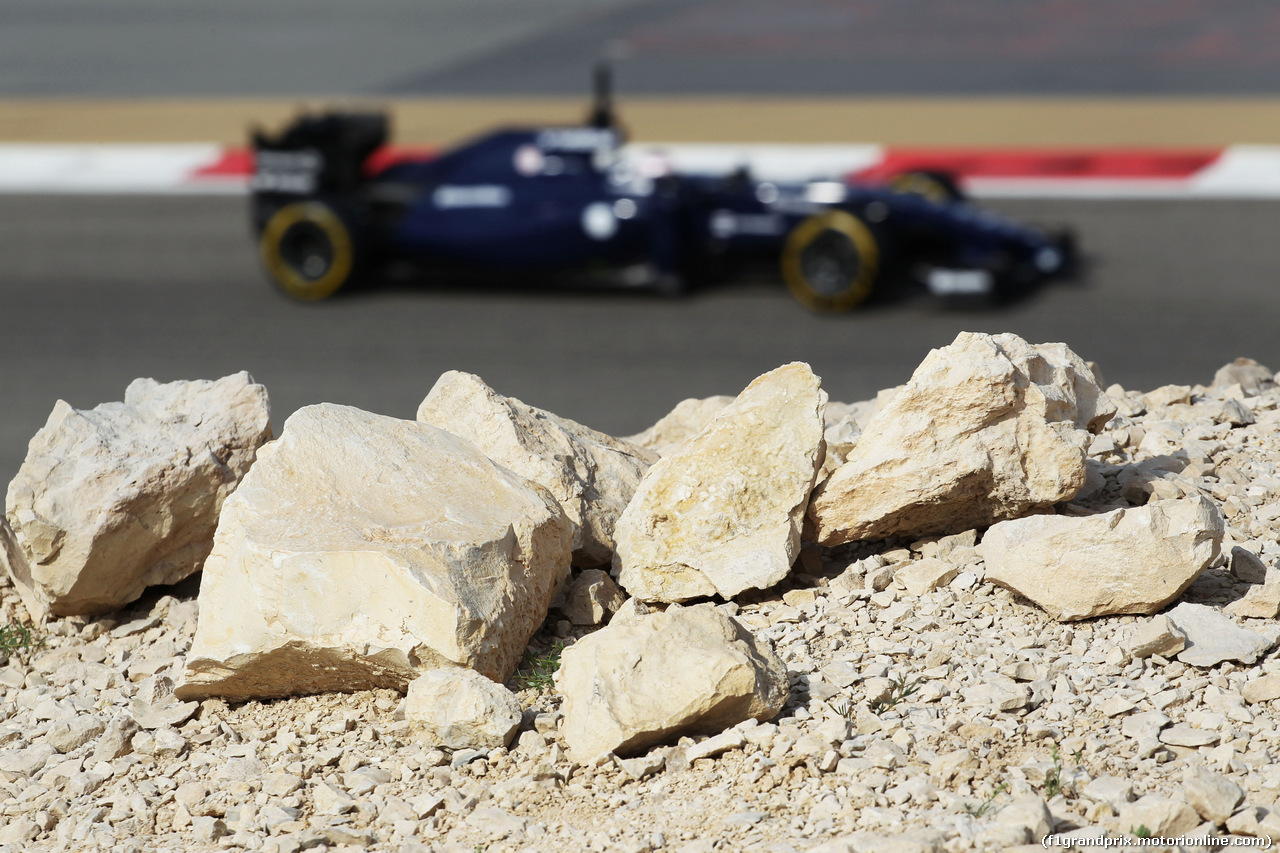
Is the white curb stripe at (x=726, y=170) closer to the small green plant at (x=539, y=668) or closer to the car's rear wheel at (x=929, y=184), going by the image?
the car's rear wheel at (x=929, y=184)

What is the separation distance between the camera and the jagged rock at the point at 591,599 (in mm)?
3227

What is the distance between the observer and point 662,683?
8.65 feet

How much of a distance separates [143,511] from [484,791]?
1.33m

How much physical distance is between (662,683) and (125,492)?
155 cm

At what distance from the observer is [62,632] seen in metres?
3.52

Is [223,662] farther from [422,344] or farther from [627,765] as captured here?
[422,344]

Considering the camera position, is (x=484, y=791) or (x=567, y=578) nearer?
(x=484, y=791)

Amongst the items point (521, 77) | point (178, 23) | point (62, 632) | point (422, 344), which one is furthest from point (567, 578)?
point (178, 23)

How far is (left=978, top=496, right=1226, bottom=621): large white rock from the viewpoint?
289 cm

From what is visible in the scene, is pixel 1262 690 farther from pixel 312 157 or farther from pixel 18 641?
pixel 312 157

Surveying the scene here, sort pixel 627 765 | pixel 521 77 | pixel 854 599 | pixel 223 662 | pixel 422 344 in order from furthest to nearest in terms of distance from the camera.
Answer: pixel 521 77 < pixel 422 344 < pixel 854 599 < pixel 223 662 < pixel 627 765

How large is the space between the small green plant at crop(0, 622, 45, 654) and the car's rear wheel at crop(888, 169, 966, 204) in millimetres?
6082

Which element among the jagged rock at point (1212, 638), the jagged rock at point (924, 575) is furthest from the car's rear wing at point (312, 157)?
the jagged rock at point (1212, 638)

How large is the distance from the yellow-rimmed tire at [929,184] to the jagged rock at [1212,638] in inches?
224
